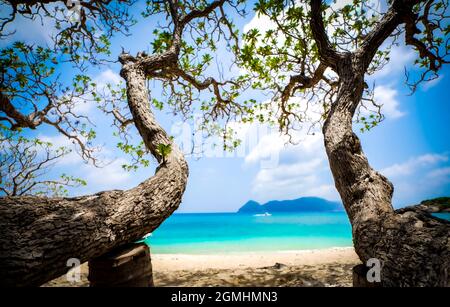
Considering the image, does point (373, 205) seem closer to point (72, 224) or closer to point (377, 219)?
point (377, 219)

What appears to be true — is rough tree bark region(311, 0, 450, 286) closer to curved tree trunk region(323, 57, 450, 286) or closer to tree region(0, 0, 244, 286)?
curved tree trunk region(323, 57, 450, 286)

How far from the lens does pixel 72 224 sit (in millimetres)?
2012

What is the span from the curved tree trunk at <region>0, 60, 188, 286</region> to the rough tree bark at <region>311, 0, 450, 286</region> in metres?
2.07

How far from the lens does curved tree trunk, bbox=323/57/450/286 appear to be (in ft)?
5.34

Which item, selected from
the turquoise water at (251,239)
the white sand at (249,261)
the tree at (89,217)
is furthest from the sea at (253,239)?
the tree at (89,217)

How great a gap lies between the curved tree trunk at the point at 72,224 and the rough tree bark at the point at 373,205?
81.6 inches

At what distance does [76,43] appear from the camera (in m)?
5.98

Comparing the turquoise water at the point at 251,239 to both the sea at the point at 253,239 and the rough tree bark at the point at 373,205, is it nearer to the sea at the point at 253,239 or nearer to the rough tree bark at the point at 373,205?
the sea at the point at 253,239

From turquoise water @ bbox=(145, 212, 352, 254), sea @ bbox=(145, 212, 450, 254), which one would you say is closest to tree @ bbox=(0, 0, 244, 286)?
sea @ bbox=(145, 212, 450, 254)

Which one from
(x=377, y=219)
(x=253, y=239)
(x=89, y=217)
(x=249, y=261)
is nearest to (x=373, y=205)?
(x=377, y=219)

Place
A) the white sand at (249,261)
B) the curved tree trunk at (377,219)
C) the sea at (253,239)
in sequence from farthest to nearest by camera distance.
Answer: the sea at (253,239), the white sand at (249,261), the curved tree trunk at (377,219)

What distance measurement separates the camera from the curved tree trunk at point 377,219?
163 centimetres
